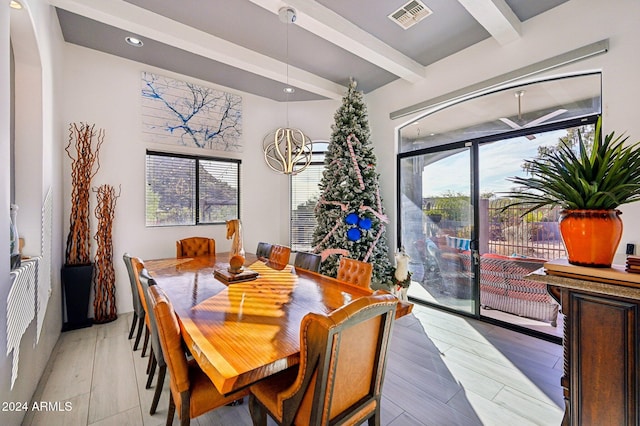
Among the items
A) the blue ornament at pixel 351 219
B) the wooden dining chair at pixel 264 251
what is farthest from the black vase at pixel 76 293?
the blue ornament at pixel 351 219

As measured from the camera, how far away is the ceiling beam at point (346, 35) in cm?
280

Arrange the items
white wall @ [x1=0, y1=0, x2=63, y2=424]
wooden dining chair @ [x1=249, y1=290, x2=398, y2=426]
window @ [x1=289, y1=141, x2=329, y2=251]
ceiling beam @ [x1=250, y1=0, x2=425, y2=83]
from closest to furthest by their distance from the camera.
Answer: wooden dining chair @ [x1=249, y1=290, x2=398, y2=426] < white wall @ [x1=0, y1=0, x2=63, y2=424] < ceiling beam @ [x1=250, y1=0, x2=425, y2=83] < window @ [x1=289, y1=141, x2=329, y2=251]

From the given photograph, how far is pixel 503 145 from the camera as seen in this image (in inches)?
138

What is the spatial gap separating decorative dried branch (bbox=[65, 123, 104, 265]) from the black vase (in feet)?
0.43

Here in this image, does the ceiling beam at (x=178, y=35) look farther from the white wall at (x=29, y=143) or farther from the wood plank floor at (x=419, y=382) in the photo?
the wood plank floor at (x=419, y=382)

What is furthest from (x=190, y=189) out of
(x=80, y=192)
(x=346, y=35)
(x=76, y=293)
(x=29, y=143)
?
(x=346, y=35)

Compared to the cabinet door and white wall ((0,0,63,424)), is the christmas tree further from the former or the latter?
white wall ((0,0,63,424))

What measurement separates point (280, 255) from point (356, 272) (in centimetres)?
135

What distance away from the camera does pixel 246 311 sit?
1.78 m

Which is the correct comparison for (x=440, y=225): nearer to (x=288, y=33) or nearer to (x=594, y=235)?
(x=594, y=235)

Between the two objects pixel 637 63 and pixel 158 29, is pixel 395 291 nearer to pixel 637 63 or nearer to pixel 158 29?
pixel 637 63

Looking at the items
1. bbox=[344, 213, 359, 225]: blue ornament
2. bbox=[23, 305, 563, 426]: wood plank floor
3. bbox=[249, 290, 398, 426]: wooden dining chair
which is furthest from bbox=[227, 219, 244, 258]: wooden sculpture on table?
bbox=[344, 213, 359, 225]: blue ornament

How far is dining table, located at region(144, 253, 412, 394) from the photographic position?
1.20 meters

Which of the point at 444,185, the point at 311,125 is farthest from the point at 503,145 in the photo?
the point at 311,125
